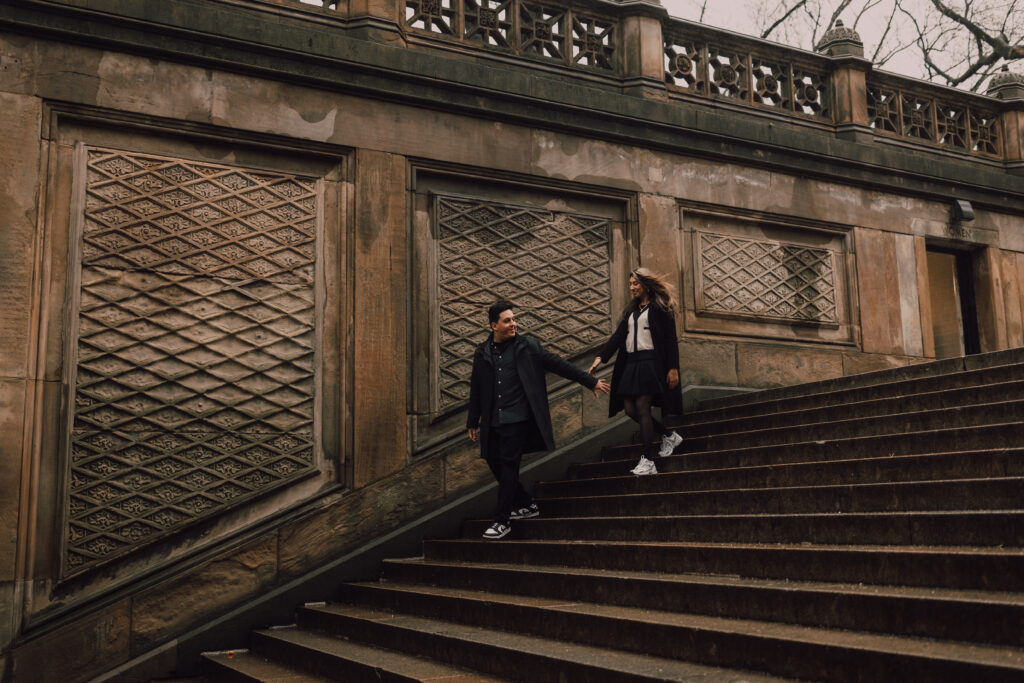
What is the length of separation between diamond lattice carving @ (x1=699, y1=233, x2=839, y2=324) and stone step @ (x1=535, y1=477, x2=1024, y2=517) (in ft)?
13.3

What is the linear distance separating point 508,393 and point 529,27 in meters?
4.65

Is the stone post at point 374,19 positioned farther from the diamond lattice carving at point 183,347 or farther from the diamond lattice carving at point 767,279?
the diamond lattice carving at point 767,279

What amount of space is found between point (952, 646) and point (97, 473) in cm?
606

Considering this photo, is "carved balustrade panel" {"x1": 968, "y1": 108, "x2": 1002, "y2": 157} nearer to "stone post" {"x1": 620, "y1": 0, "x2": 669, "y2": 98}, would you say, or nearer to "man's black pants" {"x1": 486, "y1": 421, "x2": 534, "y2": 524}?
"stone post" {"x1": 620, "y1": 0, "x2": 669, "y2": 98}

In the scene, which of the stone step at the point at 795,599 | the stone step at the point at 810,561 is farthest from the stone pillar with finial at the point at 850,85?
the stone step at the point at 795,599

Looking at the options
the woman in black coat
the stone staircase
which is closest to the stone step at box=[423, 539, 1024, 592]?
the stone staircase

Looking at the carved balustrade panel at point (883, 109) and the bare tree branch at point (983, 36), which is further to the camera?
the bare tree branch at point (983, 36)

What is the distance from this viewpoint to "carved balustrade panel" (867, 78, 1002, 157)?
39.3ft

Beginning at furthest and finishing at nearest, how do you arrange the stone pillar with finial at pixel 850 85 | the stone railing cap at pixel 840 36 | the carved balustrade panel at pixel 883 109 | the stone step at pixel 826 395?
the carved balustrade panel at pixel 883 109 < the stone railing cap at pixel 840 36 < the stone pillar with finial at pixel 850 85 < the stone step at pixel 826 395

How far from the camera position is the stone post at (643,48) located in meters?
10.3

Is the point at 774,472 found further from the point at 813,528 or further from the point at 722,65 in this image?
the point at 722,65

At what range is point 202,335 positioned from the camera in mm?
7797

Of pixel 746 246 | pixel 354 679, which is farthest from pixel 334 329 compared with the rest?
pixel 746 246

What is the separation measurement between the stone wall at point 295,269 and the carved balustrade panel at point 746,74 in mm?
300
